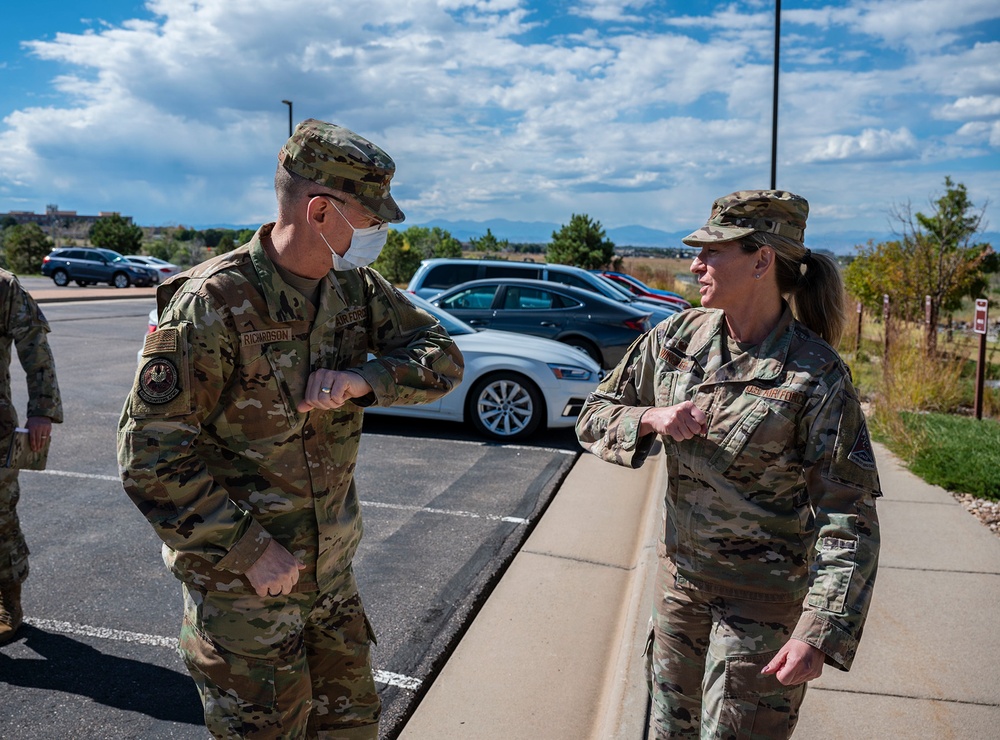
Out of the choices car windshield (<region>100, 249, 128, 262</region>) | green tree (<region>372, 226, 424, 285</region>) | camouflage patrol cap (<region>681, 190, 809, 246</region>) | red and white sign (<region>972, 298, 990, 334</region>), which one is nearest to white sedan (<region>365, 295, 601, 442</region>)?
red and white sign (<region>972, 298, 990, 334</region>)

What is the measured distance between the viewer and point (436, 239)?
44.9 meters

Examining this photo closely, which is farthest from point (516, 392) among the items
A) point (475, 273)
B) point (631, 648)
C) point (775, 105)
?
point (775, 105)

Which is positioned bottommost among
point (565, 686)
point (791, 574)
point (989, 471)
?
point (565, 686)

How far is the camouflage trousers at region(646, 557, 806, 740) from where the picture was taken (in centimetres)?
222

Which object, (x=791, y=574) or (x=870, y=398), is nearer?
(x=791, y=574)

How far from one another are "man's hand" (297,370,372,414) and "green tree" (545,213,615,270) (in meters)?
33.2

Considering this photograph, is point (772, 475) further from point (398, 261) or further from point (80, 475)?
point (398, 261)

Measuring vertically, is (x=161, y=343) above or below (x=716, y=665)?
above

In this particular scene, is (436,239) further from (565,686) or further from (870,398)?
(565,686)

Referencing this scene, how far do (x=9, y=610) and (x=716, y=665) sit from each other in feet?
11.1

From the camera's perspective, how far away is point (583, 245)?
116 ft

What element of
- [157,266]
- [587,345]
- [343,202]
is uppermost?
[157,266]

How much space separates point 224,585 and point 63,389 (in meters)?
9.40

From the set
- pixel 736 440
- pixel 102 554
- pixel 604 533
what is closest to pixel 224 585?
pixel 736 440
